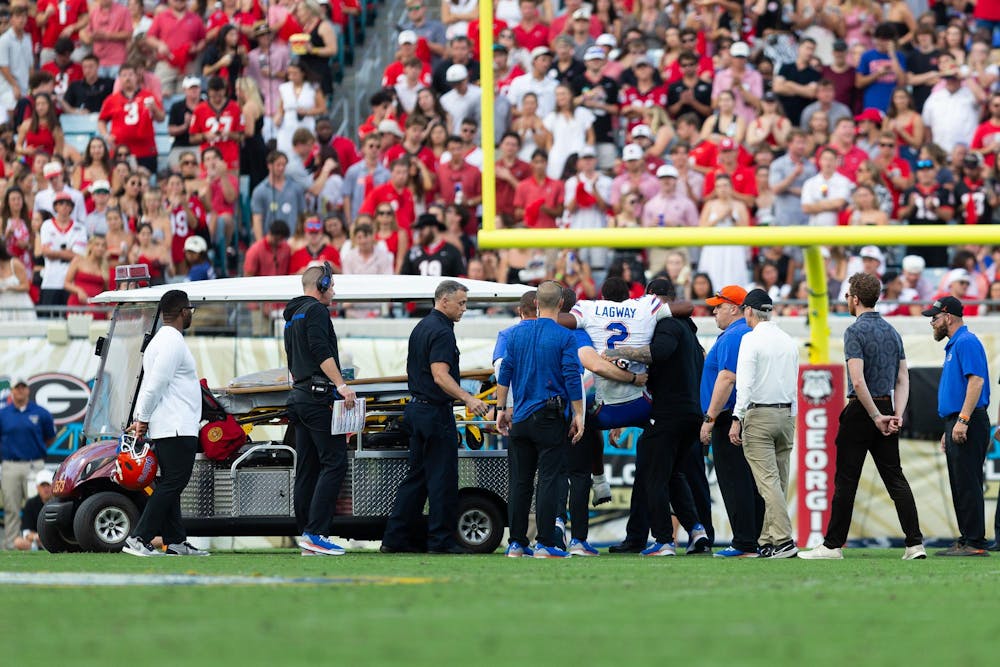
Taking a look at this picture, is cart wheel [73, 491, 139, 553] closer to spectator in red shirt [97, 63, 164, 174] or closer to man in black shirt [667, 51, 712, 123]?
spectator in red shirt [97, 63, 164, 174]

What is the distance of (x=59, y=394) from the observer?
15.3 m

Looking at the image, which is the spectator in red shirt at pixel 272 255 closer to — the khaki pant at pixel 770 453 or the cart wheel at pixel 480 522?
the cart wheel at pixel 480 522

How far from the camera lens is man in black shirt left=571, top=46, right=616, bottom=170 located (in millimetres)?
17844

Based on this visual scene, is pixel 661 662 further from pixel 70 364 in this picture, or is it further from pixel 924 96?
pixel 924 96

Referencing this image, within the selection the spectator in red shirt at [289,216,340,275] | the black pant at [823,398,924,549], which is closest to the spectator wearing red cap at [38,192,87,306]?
the spectator in red shirt at [289,216,340,275]

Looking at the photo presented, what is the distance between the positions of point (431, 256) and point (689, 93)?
3678mm

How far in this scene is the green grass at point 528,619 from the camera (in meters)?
4.93

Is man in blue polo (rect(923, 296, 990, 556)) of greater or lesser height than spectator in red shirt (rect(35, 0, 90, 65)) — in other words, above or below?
below

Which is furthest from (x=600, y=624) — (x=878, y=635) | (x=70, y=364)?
(x=70, y=364)

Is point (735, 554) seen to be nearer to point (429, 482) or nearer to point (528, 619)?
point (429, 482)

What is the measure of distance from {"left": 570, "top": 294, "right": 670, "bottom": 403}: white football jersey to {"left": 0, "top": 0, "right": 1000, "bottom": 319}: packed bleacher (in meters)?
4.04

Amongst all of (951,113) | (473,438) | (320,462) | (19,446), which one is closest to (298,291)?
(320,462)

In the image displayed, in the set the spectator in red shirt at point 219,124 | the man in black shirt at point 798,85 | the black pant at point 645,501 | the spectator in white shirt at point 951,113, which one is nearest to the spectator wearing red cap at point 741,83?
the man in black shirt at point 798,85

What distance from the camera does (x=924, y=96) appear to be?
1752cm
